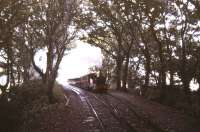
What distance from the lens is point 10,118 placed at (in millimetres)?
19891

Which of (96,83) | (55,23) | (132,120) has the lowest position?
(132,120)

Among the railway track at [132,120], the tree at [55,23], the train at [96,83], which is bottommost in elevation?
the railway track at [132,120]

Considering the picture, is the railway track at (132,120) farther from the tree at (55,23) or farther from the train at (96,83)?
the train at (96,83)

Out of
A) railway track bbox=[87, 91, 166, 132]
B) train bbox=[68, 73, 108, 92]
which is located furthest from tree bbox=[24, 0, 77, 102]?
train bbox=[68, 73, 108, 92]

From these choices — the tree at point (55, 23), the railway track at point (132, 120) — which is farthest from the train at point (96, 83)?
the railway track at point (132, 120)

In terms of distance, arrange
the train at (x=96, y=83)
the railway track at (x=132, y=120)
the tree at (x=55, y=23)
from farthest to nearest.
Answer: the train at (x=96, y=83), the tree at (x=55, y=23), the railway track at (x=132, y=120)

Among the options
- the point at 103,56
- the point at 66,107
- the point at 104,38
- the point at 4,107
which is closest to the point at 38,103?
the point at 66,107

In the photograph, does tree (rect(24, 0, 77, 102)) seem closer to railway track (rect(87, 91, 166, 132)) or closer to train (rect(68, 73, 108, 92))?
railway track (rect(87, 91, 166, 132))

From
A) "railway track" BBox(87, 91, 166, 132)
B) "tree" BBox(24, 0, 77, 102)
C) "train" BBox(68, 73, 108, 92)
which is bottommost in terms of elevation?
"railway track" BBox(87, 91, 166, 132)

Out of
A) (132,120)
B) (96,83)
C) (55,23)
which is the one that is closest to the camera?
Result: (132,120)

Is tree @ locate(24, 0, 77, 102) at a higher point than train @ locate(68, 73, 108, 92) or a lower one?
higher

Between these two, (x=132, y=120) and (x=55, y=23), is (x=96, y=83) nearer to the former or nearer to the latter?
(x=55, y=23)

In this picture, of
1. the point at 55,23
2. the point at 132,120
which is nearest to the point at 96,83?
the point at 55,23

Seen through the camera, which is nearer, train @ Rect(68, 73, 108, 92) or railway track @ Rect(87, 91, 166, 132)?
railway track @ Rect(87, 91, 166, 132)
